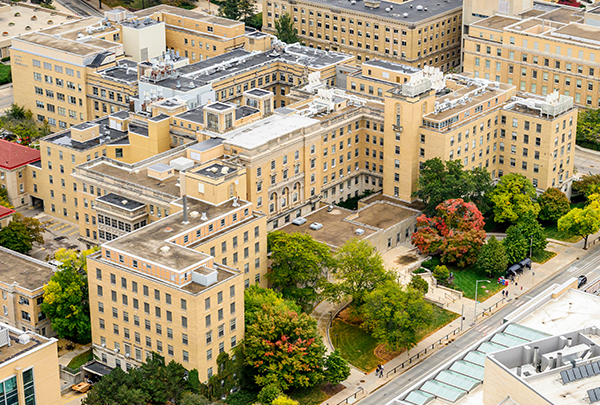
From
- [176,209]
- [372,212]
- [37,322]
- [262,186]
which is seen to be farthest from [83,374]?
[372,212]

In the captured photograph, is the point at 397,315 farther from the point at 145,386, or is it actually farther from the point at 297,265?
the point at 145,386

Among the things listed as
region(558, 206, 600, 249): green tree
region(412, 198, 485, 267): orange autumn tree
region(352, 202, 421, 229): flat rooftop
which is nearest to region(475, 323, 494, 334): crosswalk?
region(412, 198, 485, 267): orange autumn tree

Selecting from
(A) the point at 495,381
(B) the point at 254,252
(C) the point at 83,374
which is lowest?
(C) the point at 83,374

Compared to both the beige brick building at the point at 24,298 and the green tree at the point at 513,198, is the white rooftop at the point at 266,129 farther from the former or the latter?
the beige brick building at the point at 24,298

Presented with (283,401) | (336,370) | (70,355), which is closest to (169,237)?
(70,355)

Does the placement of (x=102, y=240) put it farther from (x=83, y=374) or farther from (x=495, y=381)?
(x=495, y=381)

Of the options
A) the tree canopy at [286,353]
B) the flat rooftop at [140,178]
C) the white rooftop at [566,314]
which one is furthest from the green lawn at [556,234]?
the flat rooftop at [140,178]
